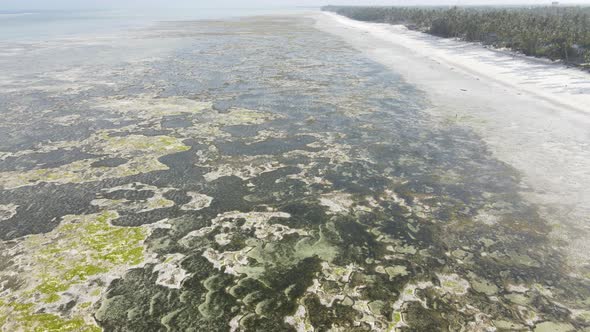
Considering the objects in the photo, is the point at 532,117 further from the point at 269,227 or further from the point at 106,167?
the point at 106,167

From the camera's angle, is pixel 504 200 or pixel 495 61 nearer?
pixel 504 200

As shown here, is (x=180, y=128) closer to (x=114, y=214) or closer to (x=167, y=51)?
(x=114, y=214)

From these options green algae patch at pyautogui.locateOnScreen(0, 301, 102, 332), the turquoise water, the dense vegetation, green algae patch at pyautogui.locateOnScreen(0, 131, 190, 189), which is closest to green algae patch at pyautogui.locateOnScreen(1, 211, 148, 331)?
green algae patch at pyautogui.locateOnScreen(0, 301, 102, 332)

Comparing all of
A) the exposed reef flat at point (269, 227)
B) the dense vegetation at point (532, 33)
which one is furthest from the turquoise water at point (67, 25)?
the dense vegetation at point (532, 33)

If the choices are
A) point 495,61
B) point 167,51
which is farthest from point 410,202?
point 167,51

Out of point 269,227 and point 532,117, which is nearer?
point 269,227

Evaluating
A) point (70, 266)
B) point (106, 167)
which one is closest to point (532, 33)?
point (106, 167)
